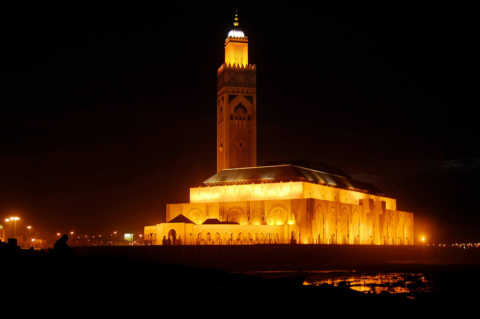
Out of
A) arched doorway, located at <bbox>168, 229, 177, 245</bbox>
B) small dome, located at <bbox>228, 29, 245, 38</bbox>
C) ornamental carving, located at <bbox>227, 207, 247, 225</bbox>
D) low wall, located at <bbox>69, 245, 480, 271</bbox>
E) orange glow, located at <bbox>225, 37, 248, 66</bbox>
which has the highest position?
small dome, located at <bbox>228, 29, 245, 38</bbox>

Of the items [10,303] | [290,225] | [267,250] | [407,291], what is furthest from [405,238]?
[10,303]

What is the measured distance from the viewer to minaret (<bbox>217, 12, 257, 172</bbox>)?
8288 cm

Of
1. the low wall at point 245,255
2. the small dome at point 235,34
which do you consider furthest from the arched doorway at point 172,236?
the small dome at point 235,34

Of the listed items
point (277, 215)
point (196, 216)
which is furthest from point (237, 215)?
point (196, 216)

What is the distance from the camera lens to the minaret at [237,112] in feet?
272

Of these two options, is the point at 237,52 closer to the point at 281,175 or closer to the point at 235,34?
the point at 235,34

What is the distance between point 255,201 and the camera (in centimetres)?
7006

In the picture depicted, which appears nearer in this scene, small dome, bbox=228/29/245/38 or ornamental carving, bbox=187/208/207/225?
ornamental carving, bbox=187/208/207/225

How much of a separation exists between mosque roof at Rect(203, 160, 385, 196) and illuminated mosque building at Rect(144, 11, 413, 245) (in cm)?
10

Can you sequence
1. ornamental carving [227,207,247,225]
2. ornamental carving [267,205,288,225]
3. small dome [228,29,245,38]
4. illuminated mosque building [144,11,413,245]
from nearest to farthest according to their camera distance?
illuminated mosque building [144,11,413,245] < ornamental carving [267,205,288,225] < ornamental carving [227,207,247,225] < small dome [228,29,245,38]

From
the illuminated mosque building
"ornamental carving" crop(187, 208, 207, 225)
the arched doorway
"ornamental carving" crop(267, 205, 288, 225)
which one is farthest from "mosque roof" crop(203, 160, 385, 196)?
the arched doorway

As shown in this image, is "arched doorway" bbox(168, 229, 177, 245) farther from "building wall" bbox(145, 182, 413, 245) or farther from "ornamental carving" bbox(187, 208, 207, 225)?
"ornamental carving" bbox(187, 208, 207, 225)

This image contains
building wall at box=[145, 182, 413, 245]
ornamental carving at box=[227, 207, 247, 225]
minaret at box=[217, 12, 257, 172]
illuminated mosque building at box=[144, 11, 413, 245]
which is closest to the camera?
building wall at box=[145, 182, 413, 245]

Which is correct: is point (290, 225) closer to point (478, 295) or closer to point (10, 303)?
point (478, 295)
